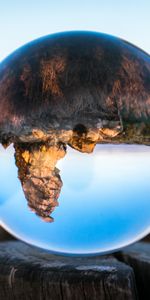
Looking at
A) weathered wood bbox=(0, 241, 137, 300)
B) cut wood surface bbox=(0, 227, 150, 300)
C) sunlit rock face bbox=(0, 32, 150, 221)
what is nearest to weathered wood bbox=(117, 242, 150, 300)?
cut wood surface bbox=(0, 227, 150, 300)

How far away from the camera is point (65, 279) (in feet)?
4.89

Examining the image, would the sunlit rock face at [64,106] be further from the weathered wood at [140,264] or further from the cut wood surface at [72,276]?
the weathered wood at [140,264]

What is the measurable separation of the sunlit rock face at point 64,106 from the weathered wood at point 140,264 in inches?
21.1

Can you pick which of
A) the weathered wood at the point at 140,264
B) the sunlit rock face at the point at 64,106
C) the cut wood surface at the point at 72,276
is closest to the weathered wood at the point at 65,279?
the cut wood surface at the point at 72,276

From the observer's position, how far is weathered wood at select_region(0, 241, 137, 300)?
4.76 feet

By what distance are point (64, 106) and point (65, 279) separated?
27.2 inches

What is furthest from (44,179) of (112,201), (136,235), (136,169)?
(136,235)

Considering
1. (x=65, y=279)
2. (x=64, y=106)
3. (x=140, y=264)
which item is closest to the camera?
(x=64, y=106)

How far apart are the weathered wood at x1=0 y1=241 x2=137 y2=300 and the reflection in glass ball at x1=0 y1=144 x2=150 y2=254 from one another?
0.07 m

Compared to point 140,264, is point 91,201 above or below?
above

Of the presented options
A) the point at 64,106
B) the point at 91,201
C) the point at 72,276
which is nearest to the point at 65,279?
the point at 72,276

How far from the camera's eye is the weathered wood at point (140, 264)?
1.64 meters

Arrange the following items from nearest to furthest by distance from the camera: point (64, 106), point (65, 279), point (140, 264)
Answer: point (64, 106)
point (65, 279)
point (140, 264)

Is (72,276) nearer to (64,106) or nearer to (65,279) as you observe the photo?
(65,279)
